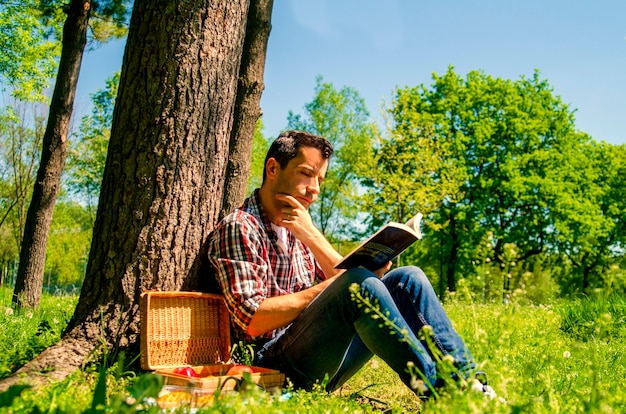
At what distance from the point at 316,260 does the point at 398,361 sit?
100 centimetres

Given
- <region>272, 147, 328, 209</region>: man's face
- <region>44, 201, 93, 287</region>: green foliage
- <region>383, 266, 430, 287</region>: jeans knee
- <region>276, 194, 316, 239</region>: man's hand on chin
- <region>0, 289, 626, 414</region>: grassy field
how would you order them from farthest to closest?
<region>44, 201, 93, 287</region>: green foliage < <region>272, 147, 328, 209</region>: man's face < <region>276, 194, 316, 239</region>: man's hand on chin < <region>383, 266, 430, 287</region>: jeans knee < <region>0, 289, 626, 414</region>: grassy field

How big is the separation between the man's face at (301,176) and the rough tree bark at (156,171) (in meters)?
0.40

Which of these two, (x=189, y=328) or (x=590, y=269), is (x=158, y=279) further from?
(x=590, y=269)

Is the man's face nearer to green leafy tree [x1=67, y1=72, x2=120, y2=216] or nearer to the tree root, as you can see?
the tree root

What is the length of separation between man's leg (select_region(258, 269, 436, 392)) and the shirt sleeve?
10.2 inches

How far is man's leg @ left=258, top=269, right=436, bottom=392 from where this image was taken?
9.44 feet

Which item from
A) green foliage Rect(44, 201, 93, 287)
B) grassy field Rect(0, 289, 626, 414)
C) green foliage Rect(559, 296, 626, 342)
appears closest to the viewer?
grassy field Rect(0, 289, 626, 414)

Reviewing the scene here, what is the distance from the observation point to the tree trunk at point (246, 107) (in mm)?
5793

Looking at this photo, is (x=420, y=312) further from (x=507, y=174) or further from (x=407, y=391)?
(x=507, y=174)

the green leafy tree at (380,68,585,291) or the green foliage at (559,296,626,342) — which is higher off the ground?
the green leafy tree at (380,68,585,291)

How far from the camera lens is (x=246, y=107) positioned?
5.80 meters

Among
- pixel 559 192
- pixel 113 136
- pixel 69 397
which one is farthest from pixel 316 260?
pixel 559 192

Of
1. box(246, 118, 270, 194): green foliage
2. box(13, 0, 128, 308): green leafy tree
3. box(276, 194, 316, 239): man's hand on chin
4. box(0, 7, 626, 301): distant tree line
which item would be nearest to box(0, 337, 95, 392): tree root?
box(276, 194, 316, 239): man's hand on chin

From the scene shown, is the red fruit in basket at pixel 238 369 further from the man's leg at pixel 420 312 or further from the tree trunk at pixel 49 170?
the tree trunk at pixel 49 170
